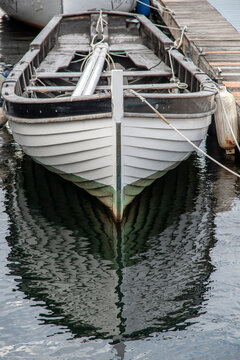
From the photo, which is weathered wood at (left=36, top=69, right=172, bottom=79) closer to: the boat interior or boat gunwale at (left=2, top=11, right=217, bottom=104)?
the boat interior

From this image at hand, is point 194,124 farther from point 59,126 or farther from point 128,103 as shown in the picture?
point 59,126

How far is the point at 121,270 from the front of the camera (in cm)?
557

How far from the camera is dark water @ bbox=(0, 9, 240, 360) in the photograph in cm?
448

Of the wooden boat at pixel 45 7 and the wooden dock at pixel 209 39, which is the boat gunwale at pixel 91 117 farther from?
the wooden boat at pixel 45 7

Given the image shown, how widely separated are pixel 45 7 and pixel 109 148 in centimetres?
1233

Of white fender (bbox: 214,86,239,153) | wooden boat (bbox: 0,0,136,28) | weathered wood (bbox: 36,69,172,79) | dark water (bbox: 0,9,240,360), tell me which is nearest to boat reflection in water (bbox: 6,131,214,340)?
dark water (bbox: 0,9,240,360)

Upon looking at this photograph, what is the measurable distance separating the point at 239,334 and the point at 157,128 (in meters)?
2.55

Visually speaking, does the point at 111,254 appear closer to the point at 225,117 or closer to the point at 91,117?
the point at 91,117

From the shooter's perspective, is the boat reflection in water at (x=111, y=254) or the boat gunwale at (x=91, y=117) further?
the boat gunwale at (x=91, y=117)

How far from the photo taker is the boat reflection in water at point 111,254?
4.83m

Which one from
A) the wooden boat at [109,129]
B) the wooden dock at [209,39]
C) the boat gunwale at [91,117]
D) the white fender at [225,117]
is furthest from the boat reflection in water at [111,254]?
the wooden dock at [209,39]

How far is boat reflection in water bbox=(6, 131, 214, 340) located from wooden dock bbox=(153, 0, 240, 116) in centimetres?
265

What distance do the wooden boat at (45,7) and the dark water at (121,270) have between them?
1027 centimetres

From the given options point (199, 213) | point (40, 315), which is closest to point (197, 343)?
point (40, 315)
